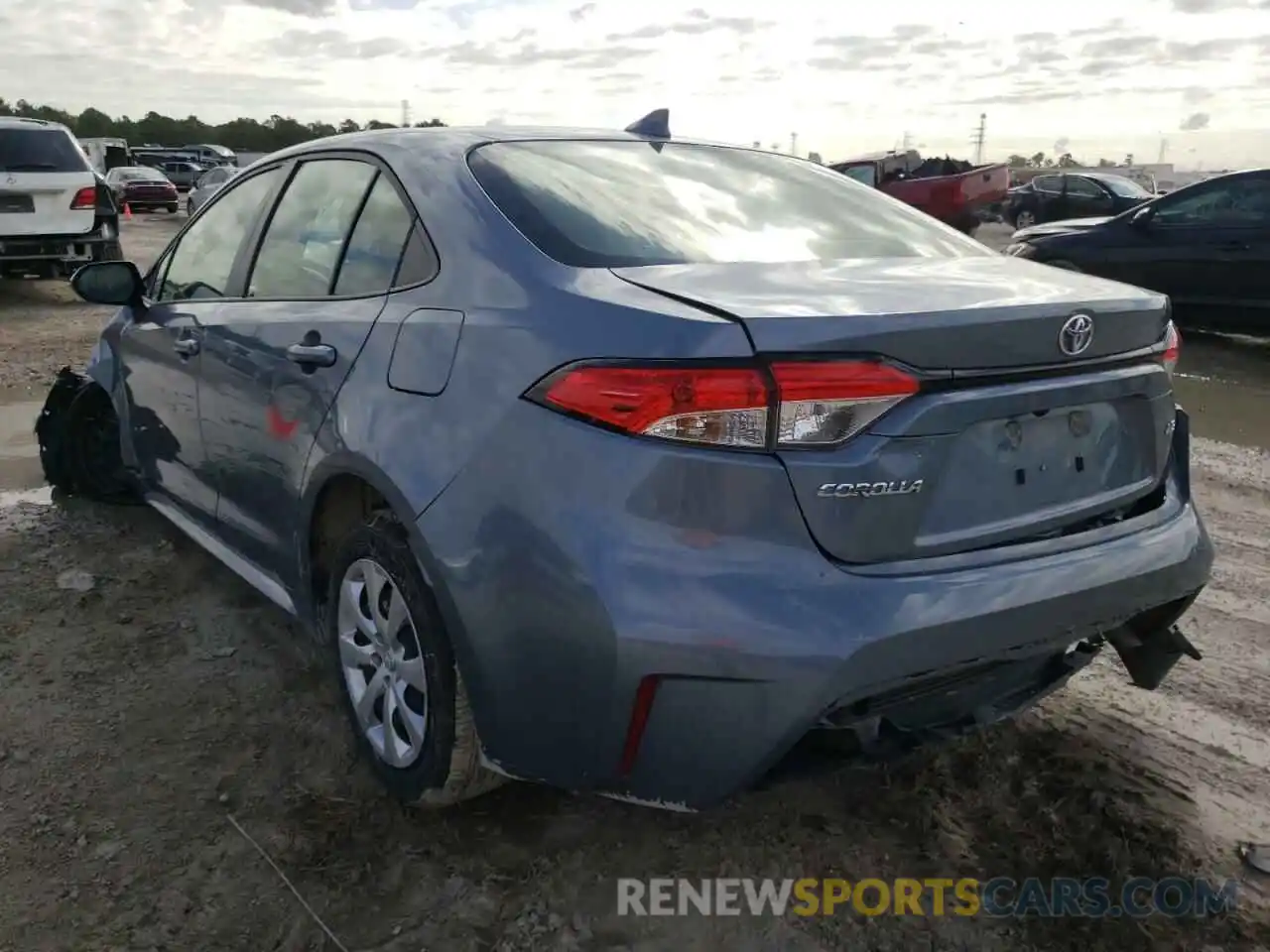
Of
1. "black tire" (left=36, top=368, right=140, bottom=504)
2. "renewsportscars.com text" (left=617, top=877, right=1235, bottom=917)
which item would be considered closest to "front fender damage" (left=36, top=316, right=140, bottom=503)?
"black tire" (left=36, top=368, right=140, bottom=504)

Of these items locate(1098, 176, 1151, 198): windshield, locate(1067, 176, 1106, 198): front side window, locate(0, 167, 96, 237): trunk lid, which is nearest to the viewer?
locate(0, 167, 96, 237): trunk lid

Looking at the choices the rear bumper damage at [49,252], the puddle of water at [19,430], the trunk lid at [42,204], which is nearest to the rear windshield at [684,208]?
the puddle of water at [19,430]

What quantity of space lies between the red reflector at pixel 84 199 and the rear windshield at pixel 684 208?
10.5 metres

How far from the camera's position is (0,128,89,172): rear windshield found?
11.3 metres

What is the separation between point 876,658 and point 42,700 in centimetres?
256

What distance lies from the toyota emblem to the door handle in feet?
5.45

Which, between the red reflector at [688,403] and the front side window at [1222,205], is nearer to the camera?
the red reflector at [688,403]

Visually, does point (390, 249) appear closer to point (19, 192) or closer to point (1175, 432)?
point (1175, 432)

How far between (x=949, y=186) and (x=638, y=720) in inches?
760

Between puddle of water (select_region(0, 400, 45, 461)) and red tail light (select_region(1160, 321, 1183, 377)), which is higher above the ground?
red tail light (select_region(1160, 321, 1183, 377))

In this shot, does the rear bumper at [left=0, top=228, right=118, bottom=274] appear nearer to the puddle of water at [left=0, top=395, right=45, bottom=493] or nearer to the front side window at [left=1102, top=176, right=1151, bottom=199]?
the puddle of water at [left=0, top=395, right=45, bottom=493]

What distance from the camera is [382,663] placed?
2.58 m

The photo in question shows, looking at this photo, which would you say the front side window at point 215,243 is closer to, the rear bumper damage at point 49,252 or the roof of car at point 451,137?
the roof of car at point 451,137

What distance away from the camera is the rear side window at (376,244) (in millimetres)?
2623
